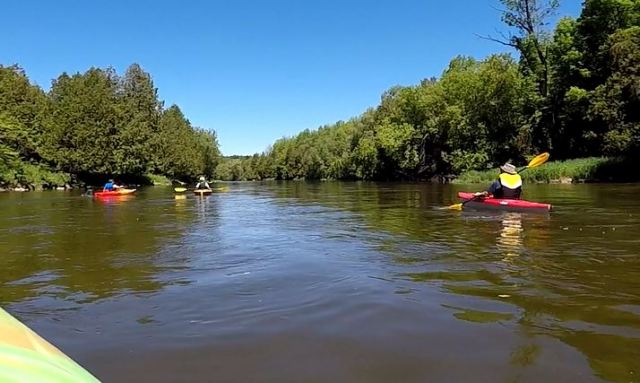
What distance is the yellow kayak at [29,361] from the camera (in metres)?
1.65

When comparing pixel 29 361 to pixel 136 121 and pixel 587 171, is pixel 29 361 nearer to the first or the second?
pixel 587 171

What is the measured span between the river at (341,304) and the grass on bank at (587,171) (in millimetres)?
29313

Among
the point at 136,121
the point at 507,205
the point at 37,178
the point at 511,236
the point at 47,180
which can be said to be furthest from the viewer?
the point at 136,121

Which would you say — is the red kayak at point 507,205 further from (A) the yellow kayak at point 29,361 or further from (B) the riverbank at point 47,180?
(B) the riverbank at point 47,180

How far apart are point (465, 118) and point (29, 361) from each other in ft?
197

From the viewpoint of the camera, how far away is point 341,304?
5.93 meters

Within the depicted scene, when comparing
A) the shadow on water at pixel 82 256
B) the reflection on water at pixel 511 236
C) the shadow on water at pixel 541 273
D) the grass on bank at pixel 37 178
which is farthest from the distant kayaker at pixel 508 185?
the grass on bank at pixel 37 178

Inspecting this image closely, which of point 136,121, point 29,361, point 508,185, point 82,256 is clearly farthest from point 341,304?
point 136,121

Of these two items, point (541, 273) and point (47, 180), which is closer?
point (541, 273)

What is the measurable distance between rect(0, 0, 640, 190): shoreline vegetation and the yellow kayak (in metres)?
36.2

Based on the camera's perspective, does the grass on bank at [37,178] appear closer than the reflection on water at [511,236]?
No

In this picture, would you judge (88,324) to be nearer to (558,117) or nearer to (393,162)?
(558,117)

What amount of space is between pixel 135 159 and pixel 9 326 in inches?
2536

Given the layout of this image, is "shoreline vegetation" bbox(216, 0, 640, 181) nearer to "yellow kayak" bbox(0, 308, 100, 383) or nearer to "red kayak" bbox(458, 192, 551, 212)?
"red kayak" bbox(458, 192, 551, 212)
